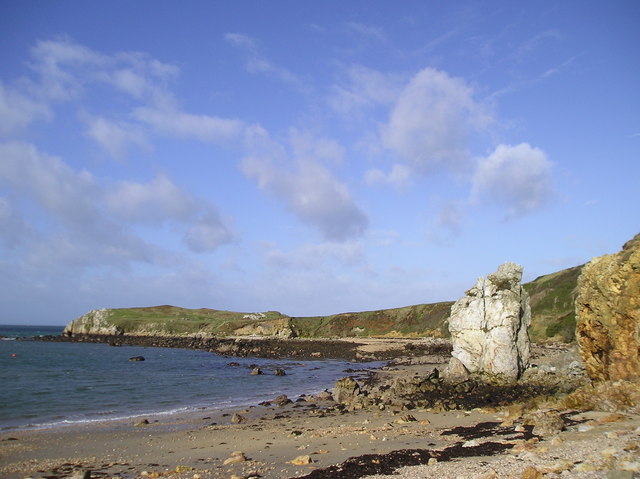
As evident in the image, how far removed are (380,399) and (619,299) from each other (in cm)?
1456

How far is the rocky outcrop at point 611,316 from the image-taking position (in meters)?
16.5

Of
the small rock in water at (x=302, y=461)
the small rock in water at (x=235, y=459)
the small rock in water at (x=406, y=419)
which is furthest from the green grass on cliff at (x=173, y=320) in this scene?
the small rock in water at (x=302, y=461)

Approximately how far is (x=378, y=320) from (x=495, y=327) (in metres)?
88.0

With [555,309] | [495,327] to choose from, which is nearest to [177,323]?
[555,309]

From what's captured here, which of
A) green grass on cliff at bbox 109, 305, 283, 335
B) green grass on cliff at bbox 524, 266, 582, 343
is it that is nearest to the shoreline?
green grass on cliff at bbox 524, 266, 582, 343

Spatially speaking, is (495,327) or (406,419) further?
(495,327)

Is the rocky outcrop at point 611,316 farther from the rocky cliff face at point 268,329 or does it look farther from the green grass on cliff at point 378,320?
the rocky cliff face at point 268,329

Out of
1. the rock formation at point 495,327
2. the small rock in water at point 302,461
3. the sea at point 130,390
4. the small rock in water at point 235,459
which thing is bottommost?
the sea at point 130,390

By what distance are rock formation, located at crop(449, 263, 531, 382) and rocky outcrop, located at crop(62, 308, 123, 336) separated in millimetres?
128030

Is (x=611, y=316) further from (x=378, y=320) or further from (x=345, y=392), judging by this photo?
(x=378, y=320)

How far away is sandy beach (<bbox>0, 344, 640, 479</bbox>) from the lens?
1141 cm

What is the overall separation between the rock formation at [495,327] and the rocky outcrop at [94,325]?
128m

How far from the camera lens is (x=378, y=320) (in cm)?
11588

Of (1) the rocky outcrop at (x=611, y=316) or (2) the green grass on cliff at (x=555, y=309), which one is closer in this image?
(1) the rocky outcrop at (x=611, y=316)
